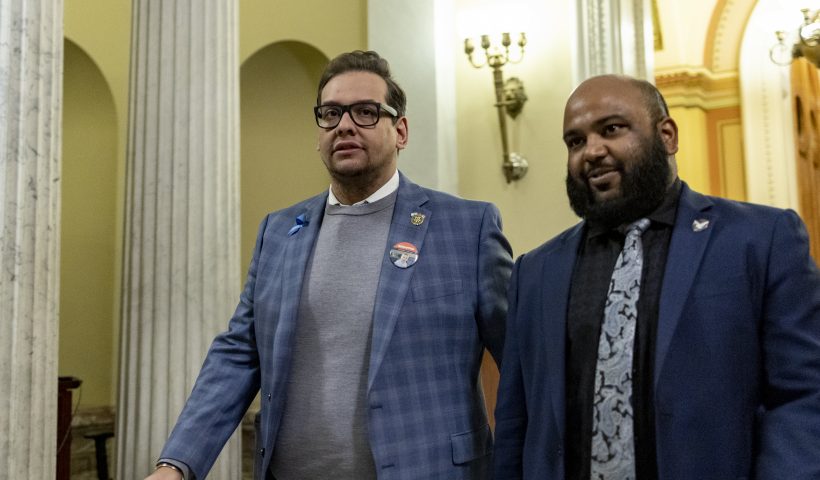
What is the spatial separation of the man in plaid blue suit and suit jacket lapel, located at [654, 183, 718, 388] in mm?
415

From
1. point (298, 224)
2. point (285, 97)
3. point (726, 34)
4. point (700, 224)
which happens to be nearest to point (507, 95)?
point (285, 97)

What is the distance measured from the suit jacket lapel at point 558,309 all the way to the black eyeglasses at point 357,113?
43 centimetres

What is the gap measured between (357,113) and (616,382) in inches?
28.0

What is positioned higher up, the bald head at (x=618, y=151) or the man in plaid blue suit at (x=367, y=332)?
the bald head at (x=618, y=151)

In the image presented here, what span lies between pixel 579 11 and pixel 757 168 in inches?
166

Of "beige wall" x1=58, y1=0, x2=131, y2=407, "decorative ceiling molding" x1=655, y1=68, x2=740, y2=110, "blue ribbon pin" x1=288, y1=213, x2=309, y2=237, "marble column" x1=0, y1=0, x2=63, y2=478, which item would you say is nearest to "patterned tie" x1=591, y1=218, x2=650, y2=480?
"blue ribbon pin" x1=288, y1=213, x2=309, y2=237

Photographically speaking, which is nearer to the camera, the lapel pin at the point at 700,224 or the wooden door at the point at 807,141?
the lapel pin at the point at 700,224

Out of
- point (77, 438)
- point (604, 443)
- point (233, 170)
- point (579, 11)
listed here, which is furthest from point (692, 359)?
point (77, 438)

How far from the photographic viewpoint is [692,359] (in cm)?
133

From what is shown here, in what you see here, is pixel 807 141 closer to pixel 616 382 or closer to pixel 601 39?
pixel 601 39

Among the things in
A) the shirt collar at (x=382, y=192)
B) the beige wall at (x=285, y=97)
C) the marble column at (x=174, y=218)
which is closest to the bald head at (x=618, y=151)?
the shirt collar at (x=382, y=192)

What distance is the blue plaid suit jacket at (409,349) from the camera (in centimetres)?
163

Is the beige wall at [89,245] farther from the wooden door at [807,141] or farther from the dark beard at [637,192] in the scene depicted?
the wooden door at [807,141]

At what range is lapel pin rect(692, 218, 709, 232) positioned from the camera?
55.6 inches
